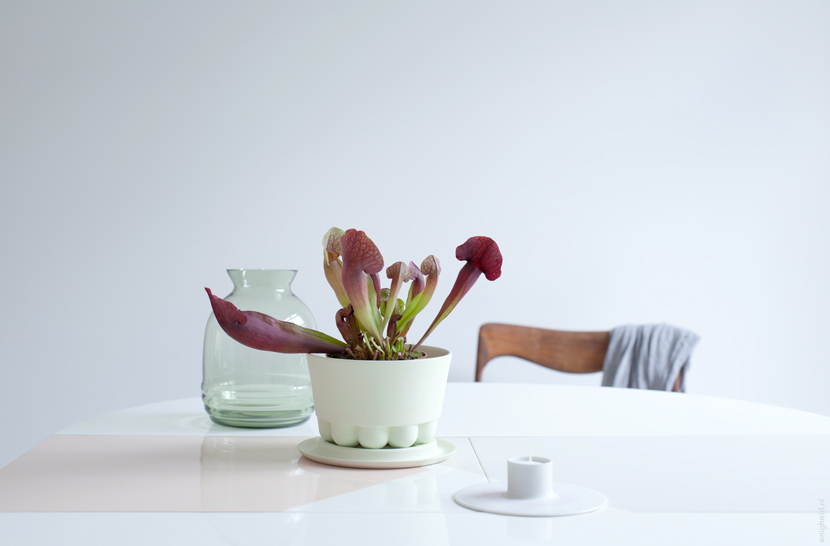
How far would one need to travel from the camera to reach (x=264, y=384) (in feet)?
3.12

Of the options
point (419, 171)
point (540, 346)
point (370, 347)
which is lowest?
point (540, 346)

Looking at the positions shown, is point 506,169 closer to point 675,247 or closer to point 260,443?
point 675,247

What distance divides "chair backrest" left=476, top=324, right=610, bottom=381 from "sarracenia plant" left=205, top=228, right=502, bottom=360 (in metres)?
1.17

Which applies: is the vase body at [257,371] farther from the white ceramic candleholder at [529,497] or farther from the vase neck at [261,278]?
the white ceramic candleholder at [529,497]

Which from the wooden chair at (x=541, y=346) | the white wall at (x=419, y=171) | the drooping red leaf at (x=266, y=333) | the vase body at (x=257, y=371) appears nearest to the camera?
the drooping red leaf at (x=266, y=333)

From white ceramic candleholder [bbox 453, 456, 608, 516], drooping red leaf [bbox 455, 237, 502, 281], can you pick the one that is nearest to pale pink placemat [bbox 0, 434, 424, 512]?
white ceramic candleholder [bbox 453, 456, 608, 516]

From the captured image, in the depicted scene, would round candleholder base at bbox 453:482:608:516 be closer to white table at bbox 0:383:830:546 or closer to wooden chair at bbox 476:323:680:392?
white table at bbox 0:383:830:546

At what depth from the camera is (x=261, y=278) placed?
3.11 ft

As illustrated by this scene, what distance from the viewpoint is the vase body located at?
0.93m

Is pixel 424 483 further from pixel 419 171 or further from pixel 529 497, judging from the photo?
pixel 419 171

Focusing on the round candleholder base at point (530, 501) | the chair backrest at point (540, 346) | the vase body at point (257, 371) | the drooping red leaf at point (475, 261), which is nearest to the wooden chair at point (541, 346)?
the chair backrest at point (540, 346)

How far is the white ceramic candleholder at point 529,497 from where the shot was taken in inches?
23.7

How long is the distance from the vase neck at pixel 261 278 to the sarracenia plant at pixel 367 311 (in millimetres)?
168

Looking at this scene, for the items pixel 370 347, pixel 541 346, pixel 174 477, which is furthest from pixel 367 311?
pixel 541 346
